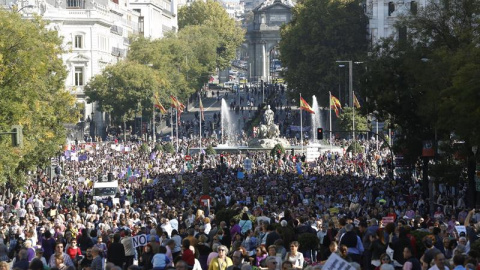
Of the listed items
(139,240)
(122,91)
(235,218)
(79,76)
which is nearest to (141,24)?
(79,76)

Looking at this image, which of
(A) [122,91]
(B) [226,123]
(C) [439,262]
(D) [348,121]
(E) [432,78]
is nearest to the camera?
(C) [439,262]

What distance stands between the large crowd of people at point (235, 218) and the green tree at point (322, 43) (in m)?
32.3

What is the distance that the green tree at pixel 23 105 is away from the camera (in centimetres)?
6206

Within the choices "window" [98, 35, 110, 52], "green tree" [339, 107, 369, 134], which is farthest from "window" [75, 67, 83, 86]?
"green tree" [339, 107, 369, 134]

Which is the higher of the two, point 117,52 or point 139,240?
point 117,52

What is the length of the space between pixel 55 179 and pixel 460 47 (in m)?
25.8

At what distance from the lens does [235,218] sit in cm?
3488

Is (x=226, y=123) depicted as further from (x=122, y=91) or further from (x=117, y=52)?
(x=117, y=52)

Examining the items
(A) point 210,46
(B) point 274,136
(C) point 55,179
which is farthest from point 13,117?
(A) point 210,46

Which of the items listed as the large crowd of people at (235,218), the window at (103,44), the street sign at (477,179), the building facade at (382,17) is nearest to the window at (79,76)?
the window at (103,44)

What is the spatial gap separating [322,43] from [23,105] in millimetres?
63852

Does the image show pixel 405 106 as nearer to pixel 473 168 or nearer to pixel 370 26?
pixel 473 168

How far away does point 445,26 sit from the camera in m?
57.9

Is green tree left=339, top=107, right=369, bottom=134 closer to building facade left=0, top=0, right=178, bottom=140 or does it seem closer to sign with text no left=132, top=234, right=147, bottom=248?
building facade left=0, top=0, right=178, bottom=140
